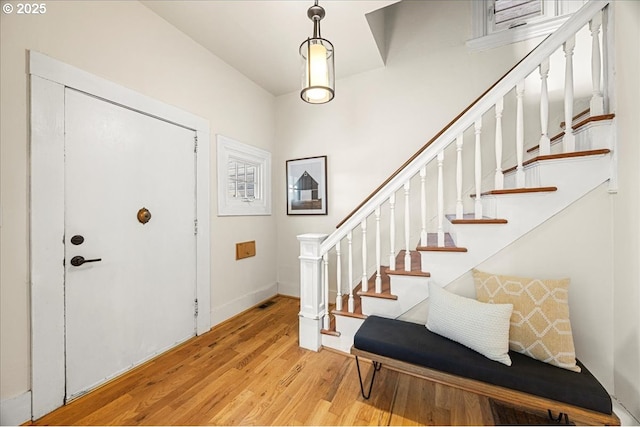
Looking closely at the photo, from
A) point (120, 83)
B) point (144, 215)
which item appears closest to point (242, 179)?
point (144, 215)

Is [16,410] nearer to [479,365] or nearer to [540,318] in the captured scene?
[479,365]

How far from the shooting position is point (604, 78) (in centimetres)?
155

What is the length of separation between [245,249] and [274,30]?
2238mm

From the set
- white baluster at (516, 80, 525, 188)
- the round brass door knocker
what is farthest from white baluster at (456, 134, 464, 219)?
the round brass door knocker

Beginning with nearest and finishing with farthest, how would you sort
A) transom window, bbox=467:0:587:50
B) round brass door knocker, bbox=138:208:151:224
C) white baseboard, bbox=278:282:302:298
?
round brass door knocker, bbox=138:208:151:224
transom window, bbox=467:0:587:50
white baseboard, bbox=278:282:302:298

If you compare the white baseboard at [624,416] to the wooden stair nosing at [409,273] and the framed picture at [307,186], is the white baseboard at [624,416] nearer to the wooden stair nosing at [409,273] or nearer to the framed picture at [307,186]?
the wooden stair nosing at [409,273]

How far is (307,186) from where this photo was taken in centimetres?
325

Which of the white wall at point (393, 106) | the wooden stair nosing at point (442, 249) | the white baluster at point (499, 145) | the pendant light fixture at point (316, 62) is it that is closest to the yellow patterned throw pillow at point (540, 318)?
the wooden stair nosing at point (442, 249)

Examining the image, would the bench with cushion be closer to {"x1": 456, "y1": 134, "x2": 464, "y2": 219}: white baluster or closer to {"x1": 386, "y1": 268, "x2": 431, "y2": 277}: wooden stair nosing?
{"x1": 386, "y1": 268, "x2": 431, "y2": 277}: wooden stair nosing

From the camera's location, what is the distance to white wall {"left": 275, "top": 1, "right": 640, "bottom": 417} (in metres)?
1.33

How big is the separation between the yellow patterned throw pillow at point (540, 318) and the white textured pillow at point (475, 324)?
0.11m

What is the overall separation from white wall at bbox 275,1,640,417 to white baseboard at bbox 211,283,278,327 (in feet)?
0.65

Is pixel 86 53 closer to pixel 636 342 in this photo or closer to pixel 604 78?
pixel 604 78

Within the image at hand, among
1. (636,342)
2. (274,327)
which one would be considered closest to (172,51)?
(274,327)
